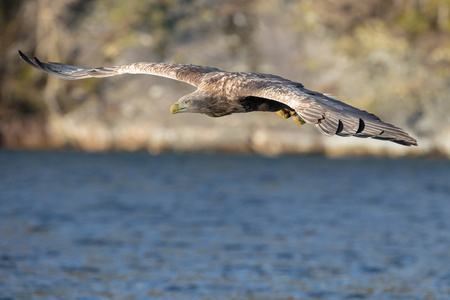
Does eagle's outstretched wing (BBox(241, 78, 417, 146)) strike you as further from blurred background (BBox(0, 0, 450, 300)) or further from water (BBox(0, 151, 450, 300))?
blurred background (BBox(0, 0, 450, 300))

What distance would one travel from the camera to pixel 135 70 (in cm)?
1487

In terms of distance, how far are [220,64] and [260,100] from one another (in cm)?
4440

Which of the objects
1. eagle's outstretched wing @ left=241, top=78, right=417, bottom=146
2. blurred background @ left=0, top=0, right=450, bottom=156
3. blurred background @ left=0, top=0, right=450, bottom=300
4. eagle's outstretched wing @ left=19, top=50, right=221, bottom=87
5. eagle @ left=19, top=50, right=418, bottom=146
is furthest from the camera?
blurred background @ left=0, top=0, right=450, bottom=156

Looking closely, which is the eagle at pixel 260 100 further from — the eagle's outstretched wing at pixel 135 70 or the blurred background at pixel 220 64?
the blurred background at pixel 220 64

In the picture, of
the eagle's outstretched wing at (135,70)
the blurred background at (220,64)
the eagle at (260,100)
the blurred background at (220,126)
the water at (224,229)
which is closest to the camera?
the eagle at (260,100)

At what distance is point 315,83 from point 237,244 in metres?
29.1

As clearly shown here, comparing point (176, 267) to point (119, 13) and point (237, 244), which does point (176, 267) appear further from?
point (119, 13)

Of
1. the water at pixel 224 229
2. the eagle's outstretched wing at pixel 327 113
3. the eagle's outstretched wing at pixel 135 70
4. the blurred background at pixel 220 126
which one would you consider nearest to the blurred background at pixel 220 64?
the blurred background at pixel 220 126

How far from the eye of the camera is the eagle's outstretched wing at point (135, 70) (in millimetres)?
14422

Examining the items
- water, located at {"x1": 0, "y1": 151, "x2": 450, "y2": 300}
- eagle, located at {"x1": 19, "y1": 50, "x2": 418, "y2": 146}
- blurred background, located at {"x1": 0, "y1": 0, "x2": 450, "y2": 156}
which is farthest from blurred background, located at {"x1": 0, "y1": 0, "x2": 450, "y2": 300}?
eagle, located at {"x1": 19, "y1": 50, "x2": 418, "y2": 146}

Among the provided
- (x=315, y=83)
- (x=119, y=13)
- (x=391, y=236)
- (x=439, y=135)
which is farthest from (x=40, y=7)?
(x=391, y=236)

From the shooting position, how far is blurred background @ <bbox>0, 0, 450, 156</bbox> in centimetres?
5550

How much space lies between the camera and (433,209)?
Answer: 38.7 metres

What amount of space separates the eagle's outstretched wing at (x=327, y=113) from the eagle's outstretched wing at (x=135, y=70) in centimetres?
178
